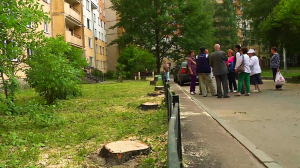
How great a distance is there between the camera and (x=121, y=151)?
3.90 meters

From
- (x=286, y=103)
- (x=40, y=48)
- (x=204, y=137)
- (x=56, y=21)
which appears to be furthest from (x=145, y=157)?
(x=56, y=21)

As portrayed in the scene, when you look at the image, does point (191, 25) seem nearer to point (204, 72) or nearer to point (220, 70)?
point (204, 72)

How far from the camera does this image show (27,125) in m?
6.43

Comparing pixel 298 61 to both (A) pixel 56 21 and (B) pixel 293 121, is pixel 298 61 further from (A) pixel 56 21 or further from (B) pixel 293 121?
(B) pixel 293 121

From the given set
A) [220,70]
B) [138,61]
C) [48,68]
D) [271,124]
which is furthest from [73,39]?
[271,124]

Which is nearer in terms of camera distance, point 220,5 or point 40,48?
point 40,48

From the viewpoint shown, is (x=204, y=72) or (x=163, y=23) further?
(x=163, y=23)

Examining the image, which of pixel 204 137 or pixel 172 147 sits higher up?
pixel 172 147

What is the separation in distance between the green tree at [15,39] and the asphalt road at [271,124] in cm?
448

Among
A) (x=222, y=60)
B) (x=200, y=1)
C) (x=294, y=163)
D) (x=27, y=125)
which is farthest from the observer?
(x=200, y=1)

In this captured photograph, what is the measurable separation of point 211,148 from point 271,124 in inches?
82.8

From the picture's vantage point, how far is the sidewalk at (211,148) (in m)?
3.62

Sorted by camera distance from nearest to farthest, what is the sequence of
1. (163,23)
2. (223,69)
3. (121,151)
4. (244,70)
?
(121,151), (223,69), (244,70), (163,23)

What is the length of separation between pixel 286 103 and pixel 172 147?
771cm
